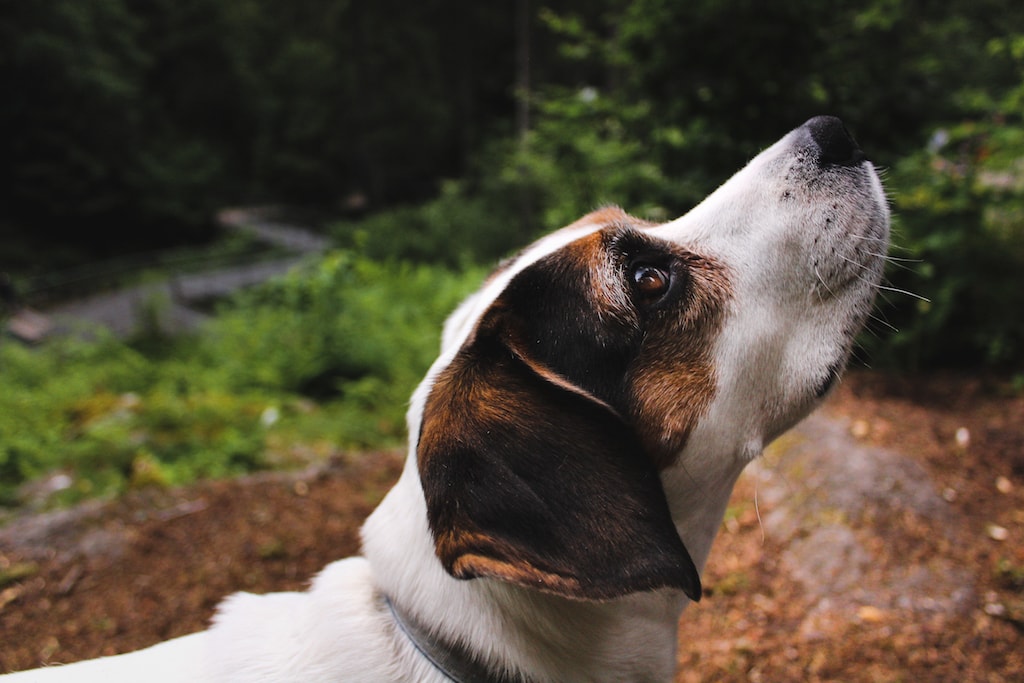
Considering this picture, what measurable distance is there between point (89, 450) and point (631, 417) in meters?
4.92

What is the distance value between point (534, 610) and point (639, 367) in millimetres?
654

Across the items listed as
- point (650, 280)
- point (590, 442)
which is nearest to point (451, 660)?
point (590, 442)

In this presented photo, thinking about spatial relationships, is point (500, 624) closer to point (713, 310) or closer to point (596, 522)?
point (596, 522)

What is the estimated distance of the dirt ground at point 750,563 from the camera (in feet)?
9.71

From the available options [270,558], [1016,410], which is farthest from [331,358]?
[1016,410]

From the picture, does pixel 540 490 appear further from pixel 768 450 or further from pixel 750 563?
pixel 768 450

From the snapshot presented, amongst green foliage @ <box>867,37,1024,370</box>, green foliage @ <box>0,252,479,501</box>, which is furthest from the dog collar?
green foliage @ <box>867,37,1024,370</box>

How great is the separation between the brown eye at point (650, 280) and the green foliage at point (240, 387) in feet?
13.5

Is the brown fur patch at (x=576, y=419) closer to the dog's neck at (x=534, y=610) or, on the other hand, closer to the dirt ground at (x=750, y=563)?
the dog's neck at (x=534, y=610)

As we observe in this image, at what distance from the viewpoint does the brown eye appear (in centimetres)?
178

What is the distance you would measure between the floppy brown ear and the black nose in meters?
1.03

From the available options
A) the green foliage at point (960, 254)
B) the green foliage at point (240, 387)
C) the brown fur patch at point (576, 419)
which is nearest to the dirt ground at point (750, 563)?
the green foliage at point (960, 254)

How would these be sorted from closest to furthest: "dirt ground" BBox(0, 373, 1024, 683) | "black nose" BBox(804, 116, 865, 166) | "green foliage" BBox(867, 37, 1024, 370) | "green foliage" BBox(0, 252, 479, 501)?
"black nose" BBox(804, 116, 865, 166) < "dirt ground" BBox(0, 373, 1024, 683) < "green foliage" BBox(867, 37, 1024, 370) < "green foliage" BBox(0, 252, 479, 501)

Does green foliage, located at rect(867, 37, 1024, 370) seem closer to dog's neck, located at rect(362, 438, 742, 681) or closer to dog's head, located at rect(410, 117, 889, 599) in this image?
dog's head, located at rect(410, 117, 889, 599)
